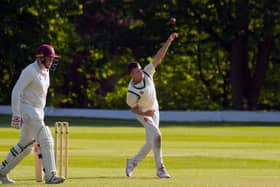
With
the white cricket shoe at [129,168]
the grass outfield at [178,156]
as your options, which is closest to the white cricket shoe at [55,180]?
the grass outfield at [178,156]

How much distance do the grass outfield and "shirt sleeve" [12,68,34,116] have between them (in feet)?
3.12

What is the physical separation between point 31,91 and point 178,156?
6.98 metres

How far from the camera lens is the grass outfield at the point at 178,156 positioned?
13352 millimetres

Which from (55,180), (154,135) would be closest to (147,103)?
(154,135)

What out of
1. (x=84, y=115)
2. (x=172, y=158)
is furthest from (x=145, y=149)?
(x=84, y=115)

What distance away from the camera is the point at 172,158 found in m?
18.5

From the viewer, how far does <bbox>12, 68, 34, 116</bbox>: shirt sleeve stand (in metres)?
12.2

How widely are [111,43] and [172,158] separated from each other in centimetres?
2739

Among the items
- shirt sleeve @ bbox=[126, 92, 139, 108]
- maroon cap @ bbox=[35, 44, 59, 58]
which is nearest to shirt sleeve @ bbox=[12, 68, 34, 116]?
maroon cap @ bbox=[35, 44, 59, 58]

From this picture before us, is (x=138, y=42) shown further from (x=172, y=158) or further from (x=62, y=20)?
(x=172, y=158)

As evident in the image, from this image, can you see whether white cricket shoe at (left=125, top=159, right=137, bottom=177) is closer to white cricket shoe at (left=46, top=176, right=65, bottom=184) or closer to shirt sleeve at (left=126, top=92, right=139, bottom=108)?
shirt sleeve at (left=126, top=92, right=139, bottom=108)

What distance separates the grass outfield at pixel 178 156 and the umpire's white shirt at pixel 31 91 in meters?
0.84

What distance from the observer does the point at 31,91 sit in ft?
40.7

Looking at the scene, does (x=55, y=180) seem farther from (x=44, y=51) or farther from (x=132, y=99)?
(x=132, y=99)
